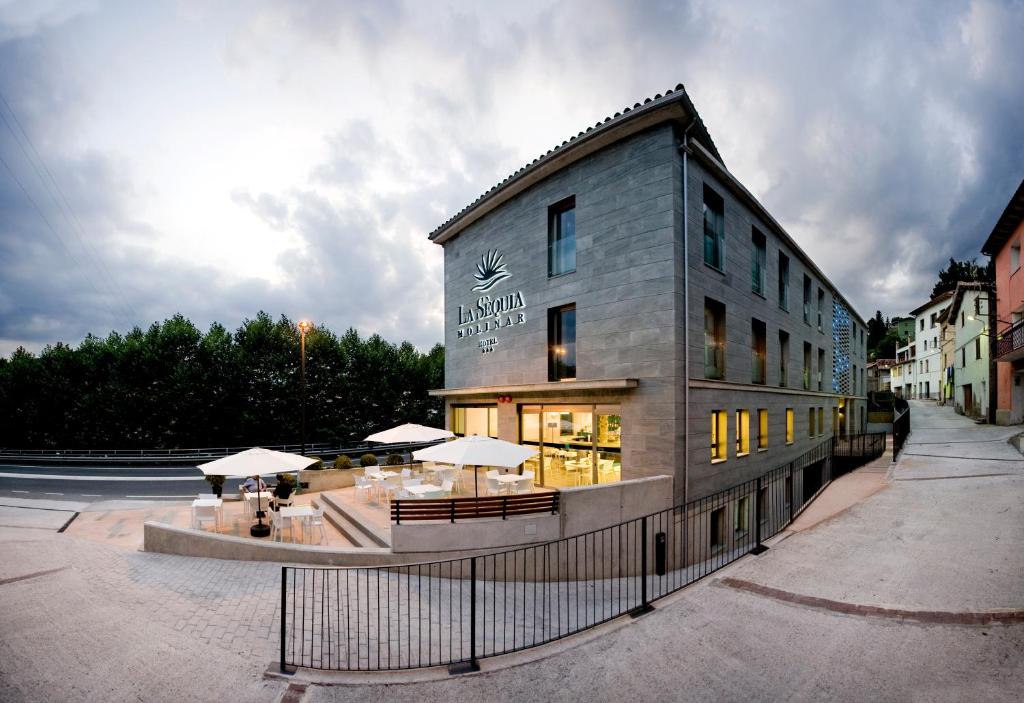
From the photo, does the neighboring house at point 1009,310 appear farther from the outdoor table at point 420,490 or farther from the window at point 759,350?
the outdoor table at point 420,490

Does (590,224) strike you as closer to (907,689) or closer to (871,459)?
(907,689)

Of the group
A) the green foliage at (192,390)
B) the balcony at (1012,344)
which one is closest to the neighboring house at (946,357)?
the balcony at (1012,344)

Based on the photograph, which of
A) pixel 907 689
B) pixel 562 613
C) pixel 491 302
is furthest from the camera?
pixel 491 302

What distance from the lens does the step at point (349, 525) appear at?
31.7 ft

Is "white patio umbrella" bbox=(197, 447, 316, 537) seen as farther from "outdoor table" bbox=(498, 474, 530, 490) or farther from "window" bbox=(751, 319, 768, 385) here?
"window" bbox=(751, 319, 768, 385)

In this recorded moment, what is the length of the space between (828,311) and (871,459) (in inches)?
384

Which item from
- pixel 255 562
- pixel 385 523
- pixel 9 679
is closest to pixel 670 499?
pixel 385 523

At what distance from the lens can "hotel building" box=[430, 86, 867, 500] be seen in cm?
1141

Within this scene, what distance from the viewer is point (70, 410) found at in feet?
98.2

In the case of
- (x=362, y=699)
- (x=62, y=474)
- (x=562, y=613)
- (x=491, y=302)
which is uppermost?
(x=491, y=302)

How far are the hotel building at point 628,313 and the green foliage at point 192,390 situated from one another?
16.7m

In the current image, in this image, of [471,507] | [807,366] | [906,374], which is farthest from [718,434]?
[906,374]

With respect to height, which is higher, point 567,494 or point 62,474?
point 567,494

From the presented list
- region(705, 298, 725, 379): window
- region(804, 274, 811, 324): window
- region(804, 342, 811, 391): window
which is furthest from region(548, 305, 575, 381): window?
region(804, 274, 811, 324): window
